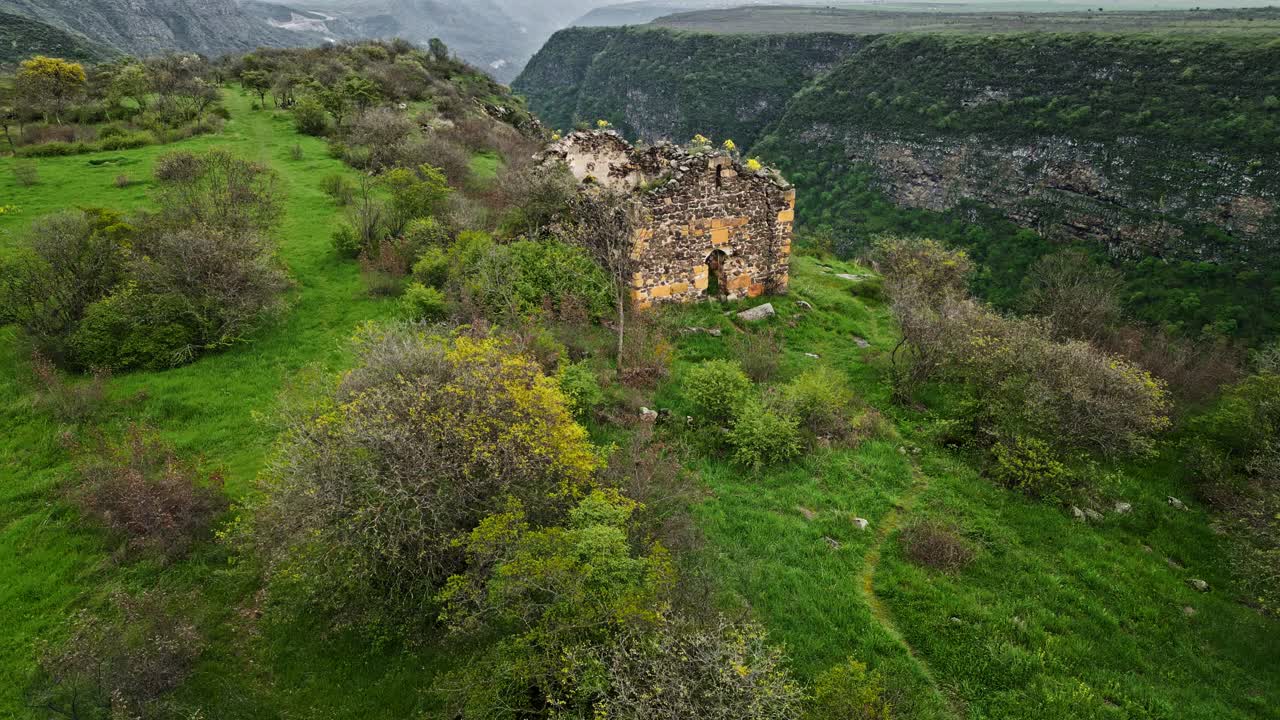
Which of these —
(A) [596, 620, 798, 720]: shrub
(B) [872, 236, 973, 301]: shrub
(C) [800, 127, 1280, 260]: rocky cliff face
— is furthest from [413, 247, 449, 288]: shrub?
(C) [800, 127, 1280, 260]: rocky cliff face

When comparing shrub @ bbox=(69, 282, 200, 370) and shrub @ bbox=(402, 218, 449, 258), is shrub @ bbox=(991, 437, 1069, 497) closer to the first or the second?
shrub @ bbox=(402, 218, 449, 258)

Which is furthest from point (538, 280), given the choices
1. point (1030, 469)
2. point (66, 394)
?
point (1030, 469)

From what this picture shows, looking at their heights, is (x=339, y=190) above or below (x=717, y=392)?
above

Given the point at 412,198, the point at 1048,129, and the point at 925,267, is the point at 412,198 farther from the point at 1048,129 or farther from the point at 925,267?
the point at 1048,129

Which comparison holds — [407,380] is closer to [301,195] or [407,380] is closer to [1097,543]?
[1097,543]

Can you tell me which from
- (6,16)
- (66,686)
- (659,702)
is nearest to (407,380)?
(66,686)

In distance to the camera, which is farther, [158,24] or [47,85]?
[158,24]
